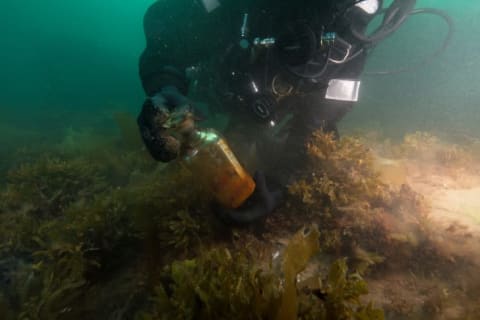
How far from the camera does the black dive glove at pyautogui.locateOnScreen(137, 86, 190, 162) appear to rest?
220 centimetres

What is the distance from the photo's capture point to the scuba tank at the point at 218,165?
222 centimetres

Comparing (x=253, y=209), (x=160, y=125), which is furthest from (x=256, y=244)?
(x=160, y=125)

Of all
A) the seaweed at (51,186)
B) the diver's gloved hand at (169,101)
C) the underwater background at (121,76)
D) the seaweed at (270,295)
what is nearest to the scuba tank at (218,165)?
the diver's gloved hand at (169,101)

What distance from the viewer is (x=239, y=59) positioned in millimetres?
3814

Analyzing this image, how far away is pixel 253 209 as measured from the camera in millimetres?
2545

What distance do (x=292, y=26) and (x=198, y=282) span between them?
268 centimetres

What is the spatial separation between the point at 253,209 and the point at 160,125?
1113mm

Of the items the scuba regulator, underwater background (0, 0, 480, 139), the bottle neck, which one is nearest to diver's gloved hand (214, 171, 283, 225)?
the bottle neck

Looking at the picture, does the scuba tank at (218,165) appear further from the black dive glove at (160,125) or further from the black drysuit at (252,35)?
the black drysuit at (252,35)

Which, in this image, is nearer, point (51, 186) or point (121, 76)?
point (51, 186)

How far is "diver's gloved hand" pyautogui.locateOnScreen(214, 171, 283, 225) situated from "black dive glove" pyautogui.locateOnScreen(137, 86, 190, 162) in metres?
0.68

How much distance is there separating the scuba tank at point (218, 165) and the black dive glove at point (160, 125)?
11cm

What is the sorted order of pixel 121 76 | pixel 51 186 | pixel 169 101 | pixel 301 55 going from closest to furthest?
1. pixel 169 101
2. pixel 301 55
3. pixel 51 186
4. pixel 121 76

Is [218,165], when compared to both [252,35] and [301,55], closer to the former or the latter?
[301,55]
